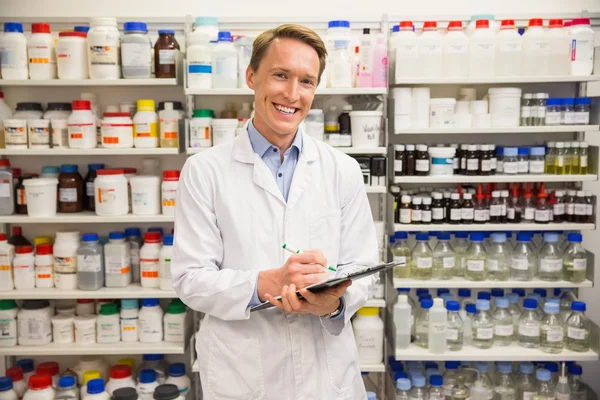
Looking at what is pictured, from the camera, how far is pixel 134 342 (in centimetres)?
326

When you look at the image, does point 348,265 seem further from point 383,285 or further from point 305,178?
point 383,285

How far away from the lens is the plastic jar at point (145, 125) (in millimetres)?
3098

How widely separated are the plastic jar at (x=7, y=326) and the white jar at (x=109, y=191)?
2.33 ft

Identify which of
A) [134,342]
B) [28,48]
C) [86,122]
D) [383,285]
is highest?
[28,48]

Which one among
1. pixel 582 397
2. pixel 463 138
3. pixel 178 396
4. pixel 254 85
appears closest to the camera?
pixel 254 85

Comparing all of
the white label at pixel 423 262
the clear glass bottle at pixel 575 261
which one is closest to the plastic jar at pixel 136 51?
the white label at pixel 423 262

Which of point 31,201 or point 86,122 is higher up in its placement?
point 86,122

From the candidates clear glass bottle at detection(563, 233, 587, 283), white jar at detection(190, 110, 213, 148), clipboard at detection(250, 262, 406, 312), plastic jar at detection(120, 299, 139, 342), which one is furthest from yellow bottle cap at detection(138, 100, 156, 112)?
clear glass bottle at detection(563, 233, 587, 283)

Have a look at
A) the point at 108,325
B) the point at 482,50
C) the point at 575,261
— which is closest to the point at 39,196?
the point at 108,325

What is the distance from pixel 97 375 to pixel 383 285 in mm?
1513

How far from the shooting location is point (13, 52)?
10.0ft

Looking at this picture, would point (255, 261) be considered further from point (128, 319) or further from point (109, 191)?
point (128, 319)

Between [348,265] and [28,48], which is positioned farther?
[28,48]

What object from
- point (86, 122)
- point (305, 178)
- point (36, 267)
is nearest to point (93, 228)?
point (36, 267)
